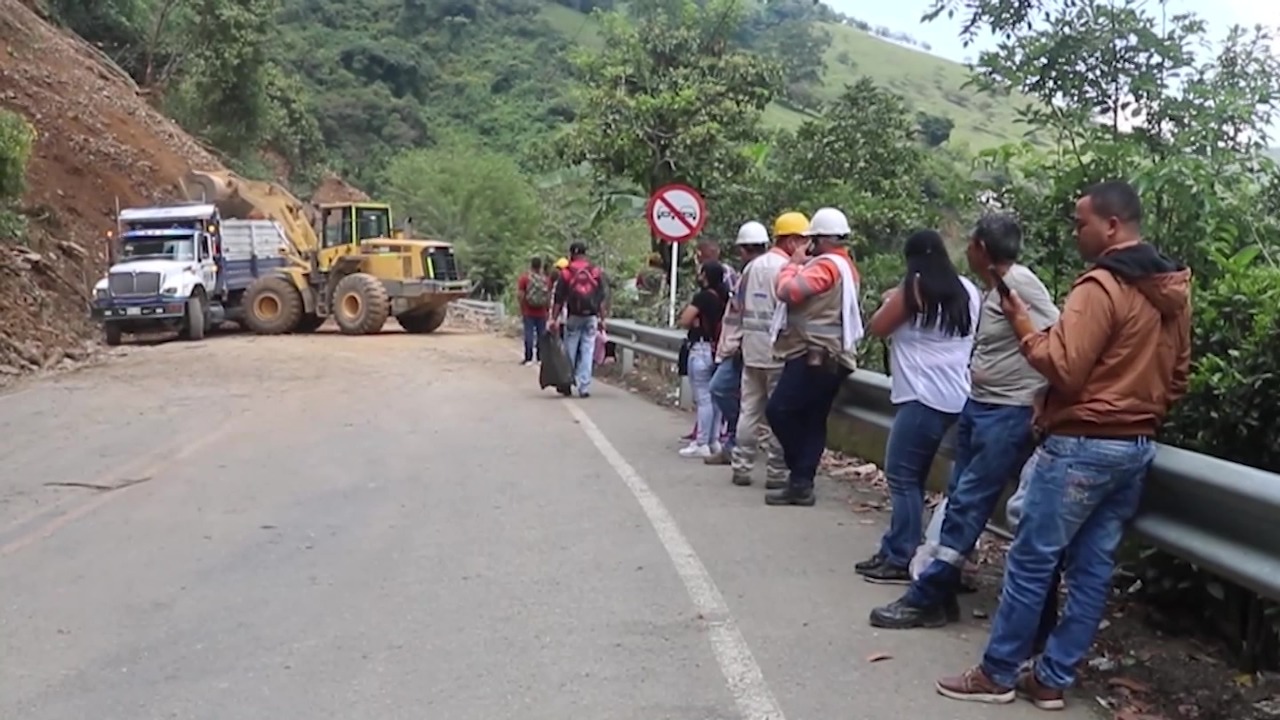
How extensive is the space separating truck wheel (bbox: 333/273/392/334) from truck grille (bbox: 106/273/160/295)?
14.6 ft

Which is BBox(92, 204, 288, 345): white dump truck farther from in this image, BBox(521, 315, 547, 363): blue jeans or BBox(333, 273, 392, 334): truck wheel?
BBox(521, 315, 547, 363): blue jeans

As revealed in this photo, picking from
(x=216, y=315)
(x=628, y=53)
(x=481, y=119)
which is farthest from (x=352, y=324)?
(x=481, y=119)

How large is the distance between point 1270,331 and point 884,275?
9937mm

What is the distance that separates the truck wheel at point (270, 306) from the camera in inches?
1226

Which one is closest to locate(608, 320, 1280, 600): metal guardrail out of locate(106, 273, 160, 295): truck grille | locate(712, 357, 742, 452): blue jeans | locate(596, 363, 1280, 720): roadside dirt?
locate(596, 363, 1280, 720): roadside dirt

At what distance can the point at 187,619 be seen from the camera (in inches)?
248

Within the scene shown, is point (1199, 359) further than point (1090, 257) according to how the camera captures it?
Yes

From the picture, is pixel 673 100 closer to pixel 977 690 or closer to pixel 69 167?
pixel 69 167

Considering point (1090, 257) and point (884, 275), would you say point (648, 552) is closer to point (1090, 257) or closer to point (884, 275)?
point (1090, 257)

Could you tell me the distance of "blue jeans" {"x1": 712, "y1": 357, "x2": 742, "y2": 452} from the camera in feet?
35.4

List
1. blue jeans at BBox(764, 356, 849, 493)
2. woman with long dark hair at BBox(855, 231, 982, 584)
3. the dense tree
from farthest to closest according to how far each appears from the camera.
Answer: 1. the dense tree
2. blue jeans at BBox(764, 356, 849, 493)
3. woman with long dark hair at BBox(855, 231, 982, 584)

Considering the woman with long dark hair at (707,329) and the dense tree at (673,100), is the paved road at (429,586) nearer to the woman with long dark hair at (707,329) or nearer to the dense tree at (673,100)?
the woman with long dark hair at (707,329)

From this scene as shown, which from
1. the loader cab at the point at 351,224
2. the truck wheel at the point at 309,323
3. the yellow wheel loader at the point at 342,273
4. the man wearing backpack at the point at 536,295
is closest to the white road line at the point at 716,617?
the man wearing backpack at the point at 536,295

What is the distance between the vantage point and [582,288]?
16172 millimetres
